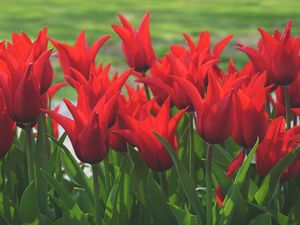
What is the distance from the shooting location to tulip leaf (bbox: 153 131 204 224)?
6.27ft

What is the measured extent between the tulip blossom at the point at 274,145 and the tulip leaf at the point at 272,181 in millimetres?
52

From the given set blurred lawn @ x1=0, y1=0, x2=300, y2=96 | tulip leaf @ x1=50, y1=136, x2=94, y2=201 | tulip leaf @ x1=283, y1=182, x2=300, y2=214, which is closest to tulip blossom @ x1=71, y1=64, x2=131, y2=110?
tulip leaf @ x1=50, y1=136, x2=94, y2=201

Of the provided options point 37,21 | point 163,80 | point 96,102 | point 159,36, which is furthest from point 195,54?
point 37,21

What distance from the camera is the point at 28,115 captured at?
2016 millimetres

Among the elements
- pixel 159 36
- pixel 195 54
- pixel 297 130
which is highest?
pixel 195 54

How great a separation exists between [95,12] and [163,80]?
33.5ft

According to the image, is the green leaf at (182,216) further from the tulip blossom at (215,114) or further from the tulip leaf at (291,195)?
the tulip leaf at (291,195)

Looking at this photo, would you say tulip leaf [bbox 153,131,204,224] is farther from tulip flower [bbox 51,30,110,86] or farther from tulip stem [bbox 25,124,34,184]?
tulip flower [bbox 51,30,110,86]

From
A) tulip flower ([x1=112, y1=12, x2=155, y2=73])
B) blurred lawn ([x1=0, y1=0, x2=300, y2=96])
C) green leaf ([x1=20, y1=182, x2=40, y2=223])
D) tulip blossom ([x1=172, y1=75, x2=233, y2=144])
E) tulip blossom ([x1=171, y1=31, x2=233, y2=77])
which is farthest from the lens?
blurred lawn ([x1=0, y1=0, x2=300, y2=96])

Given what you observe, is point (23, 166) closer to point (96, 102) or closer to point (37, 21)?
point (96, 102)

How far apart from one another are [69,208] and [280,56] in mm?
686

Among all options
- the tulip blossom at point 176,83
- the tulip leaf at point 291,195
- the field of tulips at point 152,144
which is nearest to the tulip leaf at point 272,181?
the field of tulips at point 152,144

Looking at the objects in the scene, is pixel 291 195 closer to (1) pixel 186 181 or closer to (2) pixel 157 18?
(1) pixel 186 181

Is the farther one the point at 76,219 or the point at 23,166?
the point at 23,166
